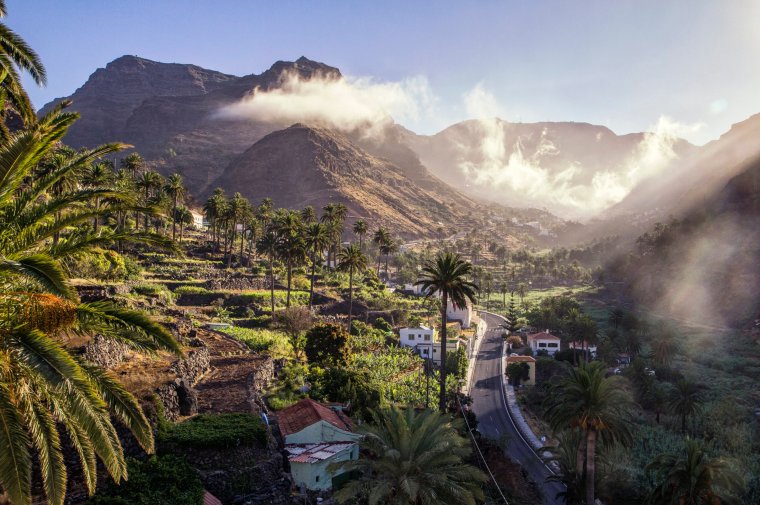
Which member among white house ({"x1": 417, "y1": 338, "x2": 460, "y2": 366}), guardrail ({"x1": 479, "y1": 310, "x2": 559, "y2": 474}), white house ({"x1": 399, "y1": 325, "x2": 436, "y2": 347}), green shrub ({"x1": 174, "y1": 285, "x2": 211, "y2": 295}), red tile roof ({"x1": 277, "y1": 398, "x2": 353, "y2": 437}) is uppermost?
green shrub ({"x1": 174, "y1": 285, "x2": 211, "y2": 295})

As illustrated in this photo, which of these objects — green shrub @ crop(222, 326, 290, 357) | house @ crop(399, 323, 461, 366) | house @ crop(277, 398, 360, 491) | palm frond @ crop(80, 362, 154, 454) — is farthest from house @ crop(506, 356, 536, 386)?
palm frond @ crop(80, 362, 154, 454)

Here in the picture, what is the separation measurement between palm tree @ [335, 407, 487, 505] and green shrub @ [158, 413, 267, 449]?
5738 millimetres

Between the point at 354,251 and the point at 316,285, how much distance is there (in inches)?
879

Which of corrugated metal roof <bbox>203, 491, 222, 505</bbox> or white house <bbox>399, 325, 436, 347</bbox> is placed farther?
white house <bbox>399, 325, 436, 347</bbox>

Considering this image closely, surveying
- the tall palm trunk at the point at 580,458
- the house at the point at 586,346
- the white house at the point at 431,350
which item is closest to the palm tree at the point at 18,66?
the tall palm trunk at the point at 580,458

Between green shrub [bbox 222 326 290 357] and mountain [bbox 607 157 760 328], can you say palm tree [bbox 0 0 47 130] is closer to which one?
green shrub [bbox 222 326 290 357]

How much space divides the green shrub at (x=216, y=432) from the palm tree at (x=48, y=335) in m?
12.2

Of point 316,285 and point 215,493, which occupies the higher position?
point 316,285

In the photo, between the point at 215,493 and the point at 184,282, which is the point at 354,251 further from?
the point at 215,493

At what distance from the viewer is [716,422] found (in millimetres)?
51938

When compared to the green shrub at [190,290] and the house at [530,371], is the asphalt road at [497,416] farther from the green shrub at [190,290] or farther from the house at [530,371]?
the green shrub at [190,290]

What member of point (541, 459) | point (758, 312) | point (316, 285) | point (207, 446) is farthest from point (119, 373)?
point (758, 312)

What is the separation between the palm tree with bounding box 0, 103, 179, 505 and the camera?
344 inches

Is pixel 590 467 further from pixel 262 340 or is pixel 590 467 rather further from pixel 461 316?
pixel 461 316
